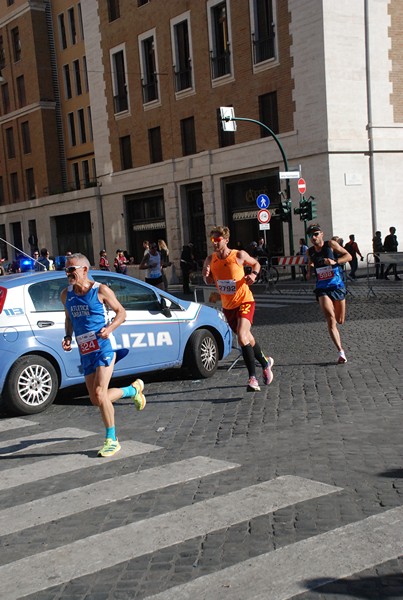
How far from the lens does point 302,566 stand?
3.84 metres

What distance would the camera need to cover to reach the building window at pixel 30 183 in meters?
Result: 50.6

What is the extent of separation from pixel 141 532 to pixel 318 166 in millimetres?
25853

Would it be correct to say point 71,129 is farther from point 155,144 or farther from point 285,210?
point 285,210

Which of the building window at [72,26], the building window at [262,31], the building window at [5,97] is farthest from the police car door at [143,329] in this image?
the building window at [5,97]

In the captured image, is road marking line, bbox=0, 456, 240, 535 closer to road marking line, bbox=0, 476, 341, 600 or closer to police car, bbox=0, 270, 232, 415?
road marking line, bbox=0, 476, 341, 600

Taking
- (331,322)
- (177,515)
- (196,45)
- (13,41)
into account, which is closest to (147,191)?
(196,45)

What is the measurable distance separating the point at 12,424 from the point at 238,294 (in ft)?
9.61

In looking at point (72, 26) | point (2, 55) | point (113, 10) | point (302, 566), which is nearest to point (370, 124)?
point (113, 10)

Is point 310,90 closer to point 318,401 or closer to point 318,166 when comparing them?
point 318,166

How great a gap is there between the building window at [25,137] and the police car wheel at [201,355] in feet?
144

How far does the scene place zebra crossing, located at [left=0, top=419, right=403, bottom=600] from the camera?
12.3ft

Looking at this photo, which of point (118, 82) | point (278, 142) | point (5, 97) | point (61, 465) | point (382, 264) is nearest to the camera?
point (61, 465)

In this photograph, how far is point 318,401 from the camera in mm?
7988

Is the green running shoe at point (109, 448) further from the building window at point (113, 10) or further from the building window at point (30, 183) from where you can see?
the building window at point (30, 183)
